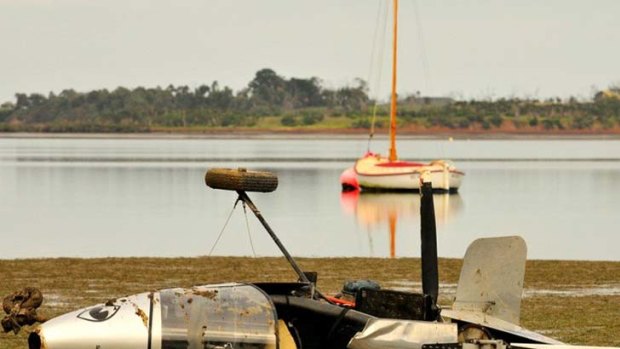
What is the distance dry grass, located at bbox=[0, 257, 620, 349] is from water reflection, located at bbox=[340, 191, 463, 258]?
7.75 metres

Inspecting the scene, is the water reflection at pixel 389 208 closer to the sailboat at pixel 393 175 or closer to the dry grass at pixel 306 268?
the sailboat at pixel 393 175

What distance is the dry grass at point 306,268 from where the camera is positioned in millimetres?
16359

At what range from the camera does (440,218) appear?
1748 inches

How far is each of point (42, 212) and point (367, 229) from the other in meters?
12.8

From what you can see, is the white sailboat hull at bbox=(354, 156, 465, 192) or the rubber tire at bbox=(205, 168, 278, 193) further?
the white sailboat hull at bbox=(354, 156, 465, 192)

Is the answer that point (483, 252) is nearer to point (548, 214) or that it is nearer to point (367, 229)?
point (367, 229)

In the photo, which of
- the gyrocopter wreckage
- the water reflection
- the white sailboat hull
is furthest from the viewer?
the white sailboat hull

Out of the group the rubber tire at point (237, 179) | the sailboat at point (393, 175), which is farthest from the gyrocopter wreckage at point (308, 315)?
the sailboat at point (393, 175)

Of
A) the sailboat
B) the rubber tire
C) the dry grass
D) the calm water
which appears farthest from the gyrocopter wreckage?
the sailboat

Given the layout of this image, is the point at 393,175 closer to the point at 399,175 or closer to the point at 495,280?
the point at 399,175

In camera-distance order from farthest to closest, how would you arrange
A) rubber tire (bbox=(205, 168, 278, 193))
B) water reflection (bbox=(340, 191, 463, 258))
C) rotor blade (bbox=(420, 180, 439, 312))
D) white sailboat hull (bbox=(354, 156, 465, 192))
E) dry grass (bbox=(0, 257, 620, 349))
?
1. white sailboat hull (bbox=(354, 156, 465, 192))
2. water reflection (bbox=(340, 191, 463, 258))
3. dry grass (bbox=(0, 257, 620, 349))
4. rotor blade (bbox=(420, 180, 439, 312))
5. rubber tire (bbox=(205, 168, 278, 193))

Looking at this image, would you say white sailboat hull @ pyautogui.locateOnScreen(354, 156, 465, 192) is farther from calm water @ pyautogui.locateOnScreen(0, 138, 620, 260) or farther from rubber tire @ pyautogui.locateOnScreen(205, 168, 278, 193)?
rubber tire @ pyautogui.locateOnScreen(205, 168, 278, 193)

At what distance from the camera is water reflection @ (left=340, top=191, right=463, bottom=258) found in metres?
40.4

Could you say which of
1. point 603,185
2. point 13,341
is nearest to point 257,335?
point 13,341
